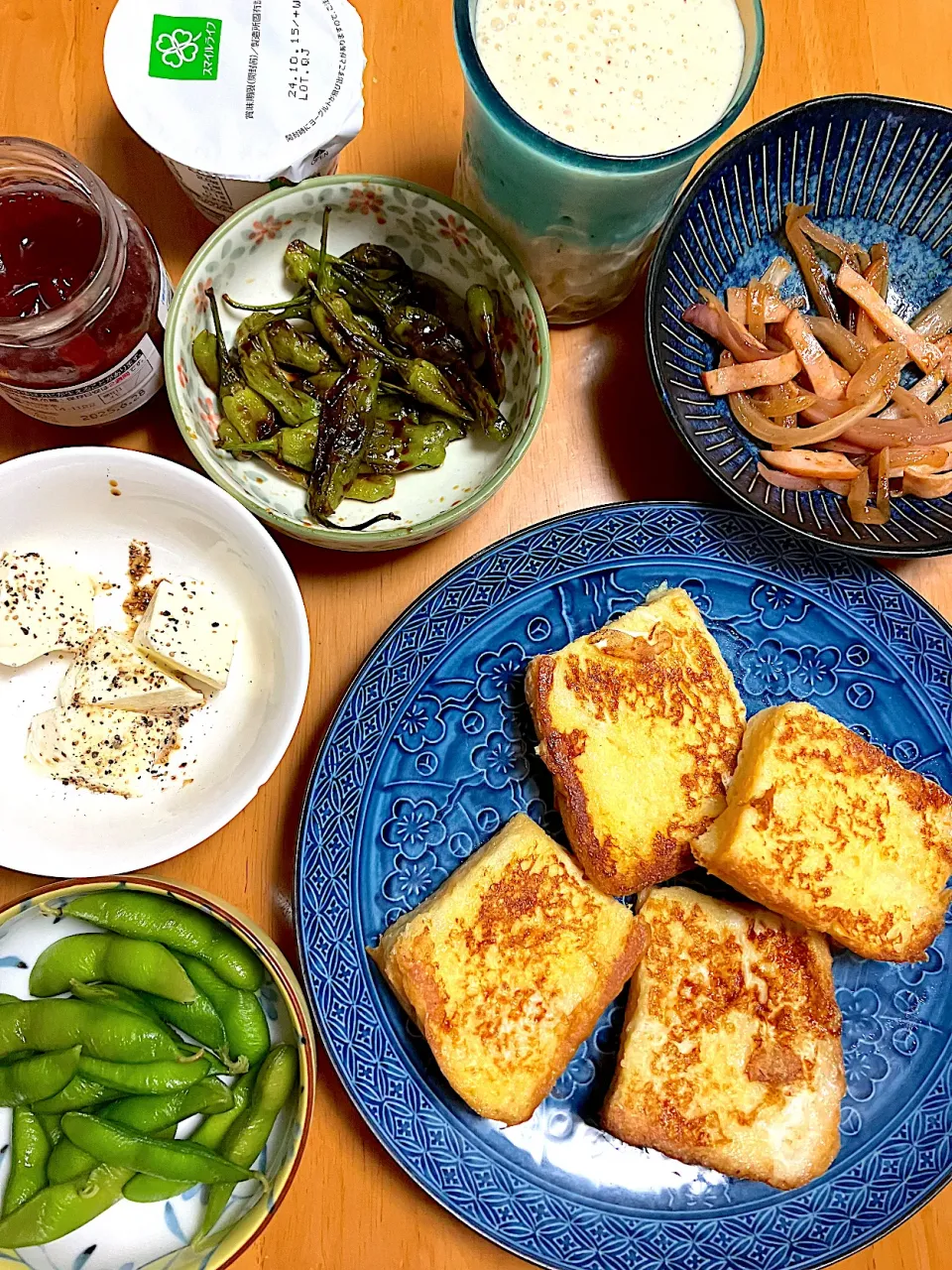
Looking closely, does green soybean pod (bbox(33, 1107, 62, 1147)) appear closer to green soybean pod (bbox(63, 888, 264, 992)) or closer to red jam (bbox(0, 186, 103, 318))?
green soybean pod (bbox(63, 888, 264, 992))

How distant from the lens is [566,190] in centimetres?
147

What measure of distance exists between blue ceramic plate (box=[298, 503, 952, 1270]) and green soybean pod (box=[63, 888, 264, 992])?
108 millimetres

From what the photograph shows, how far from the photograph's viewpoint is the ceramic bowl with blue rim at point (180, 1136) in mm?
1528

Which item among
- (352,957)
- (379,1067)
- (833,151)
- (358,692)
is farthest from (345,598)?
(833,151)

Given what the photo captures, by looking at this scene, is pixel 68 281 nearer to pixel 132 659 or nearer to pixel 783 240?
pixel 132 659

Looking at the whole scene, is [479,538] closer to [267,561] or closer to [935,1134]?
[267,561]

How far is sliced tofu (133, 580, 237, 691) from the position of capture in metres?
1.66

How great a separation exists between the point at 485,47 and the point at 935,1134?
1952 millimetres

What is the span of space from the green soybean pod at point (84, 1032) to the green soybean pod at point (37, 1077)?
22mm

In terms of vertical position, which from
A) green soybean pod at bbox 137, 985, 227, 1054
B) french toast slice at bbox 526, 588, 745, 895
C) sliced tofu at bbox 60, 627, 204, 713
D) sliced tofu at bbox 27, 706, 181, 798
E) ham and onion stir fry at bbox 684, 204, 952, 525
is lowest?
green soybean pod at bbox 137, 985, 227, 1054

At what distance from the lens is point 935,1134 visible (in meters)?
1.72

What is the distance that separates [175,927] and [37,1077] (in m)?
0.30

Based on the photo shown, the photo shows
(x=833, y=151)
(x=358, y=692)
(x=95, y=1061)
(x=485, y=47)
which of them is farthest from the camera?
(x=833, y=151)

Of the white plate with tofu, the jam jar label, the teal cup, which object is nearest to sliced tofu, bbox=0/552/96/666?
the white plate with tofu
